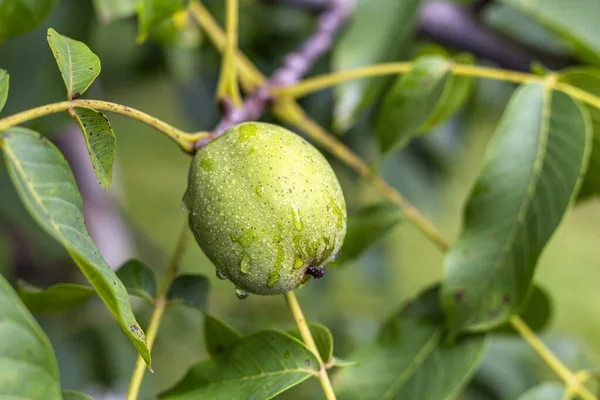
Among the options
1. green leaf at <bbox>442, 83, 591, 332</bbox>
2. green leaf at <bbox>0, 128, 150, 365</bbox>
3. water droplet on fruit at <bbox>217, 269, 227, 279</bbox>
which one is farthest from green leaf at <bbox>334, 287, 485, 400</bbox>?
green leaf at <bbox>0, 128, 150, 365</bbox>

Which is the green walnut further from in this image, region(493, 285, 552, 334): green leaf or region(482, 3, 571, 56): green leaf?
region(482, 3, 571, 56): green leaf

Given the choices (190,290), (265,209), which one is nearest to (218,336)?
(190,290)

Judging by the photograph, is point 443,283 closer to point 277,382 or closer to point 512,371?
point 277,382

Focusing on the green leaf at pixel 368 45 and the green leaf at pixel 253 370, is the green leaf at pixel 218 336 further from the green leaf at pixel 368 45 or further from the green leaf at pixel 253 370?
the green leaf at pixel 368 45

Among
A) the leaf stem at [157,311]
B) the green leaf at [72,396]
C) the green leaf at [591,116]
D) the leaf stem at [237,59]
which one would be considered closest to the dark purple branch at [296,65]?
the leaf stem at [237,59]

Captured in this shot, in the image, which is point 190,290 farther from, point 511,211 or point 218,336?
point 511,211
